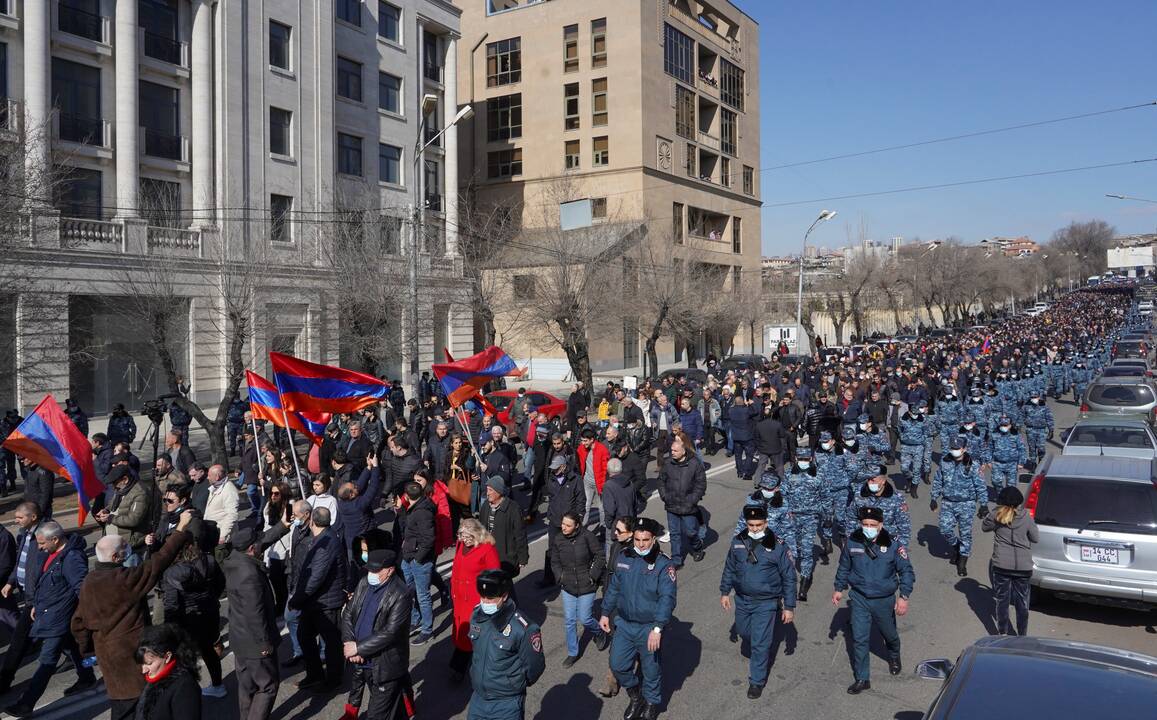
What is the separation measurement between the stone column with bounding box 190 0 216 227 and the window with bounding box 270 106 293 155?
245 cm

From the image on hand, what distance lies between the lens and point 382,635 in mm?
5691

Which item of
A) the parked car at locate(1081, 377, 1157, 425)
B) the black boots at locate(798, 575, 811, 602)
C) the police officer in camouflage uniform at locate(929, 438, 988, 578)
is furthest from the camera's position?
the parked car at locate(1081, 377, 1157, 425)

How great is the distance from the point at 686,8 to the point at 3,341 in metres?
46.6

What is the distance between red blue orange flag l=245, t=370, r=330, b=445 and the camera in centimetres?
1214

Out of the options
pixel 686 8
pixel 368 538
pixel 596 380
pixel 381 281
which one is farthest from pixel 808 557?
pixel 686 8

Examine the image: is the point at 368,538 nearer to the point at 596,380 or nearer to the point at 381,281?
the point at 381,281

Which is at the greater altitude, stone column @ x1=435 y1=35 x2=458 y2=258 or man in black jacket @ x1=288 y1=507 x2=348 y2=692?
stone column @ x1=435 y1=35 x2=458 y2=258

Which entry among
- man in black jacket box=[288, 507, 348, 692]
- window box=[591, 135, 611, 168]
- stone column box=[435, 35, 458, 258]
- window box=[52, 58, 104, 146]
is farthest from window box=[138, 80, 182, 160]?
window box=[591, 135, 611, 168]

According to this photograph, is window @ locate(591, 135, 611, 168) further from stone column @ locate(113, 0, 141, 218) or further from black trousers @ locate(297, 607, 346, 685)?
black trousers @ locate(297, 607, 346, 685)

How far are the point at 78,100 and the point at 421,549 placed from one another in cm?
2333

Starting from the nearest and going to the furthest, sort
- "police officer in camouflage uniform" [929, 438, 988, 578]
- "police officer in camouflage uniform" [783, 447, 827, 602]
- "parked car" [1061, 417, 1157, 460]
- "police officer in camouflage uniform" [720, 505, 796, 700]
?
"police officer in camouflage uniform" [720, 505, 796, 700] < "police officer in camouflage uniform" [783, 447, 827, 602] < "police officer in camouflage uniform" [929, 438, 988, 578] < "parked car" [1061, 417, 1157, 460]

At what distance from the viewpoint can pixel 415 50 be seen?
3619 cm

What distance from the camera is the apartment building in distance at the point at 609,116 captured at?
4706 cm

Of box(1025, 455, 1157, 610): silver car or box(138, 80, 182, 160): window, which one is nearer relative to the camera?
box(1025, 455, 1157, 610): silver car
